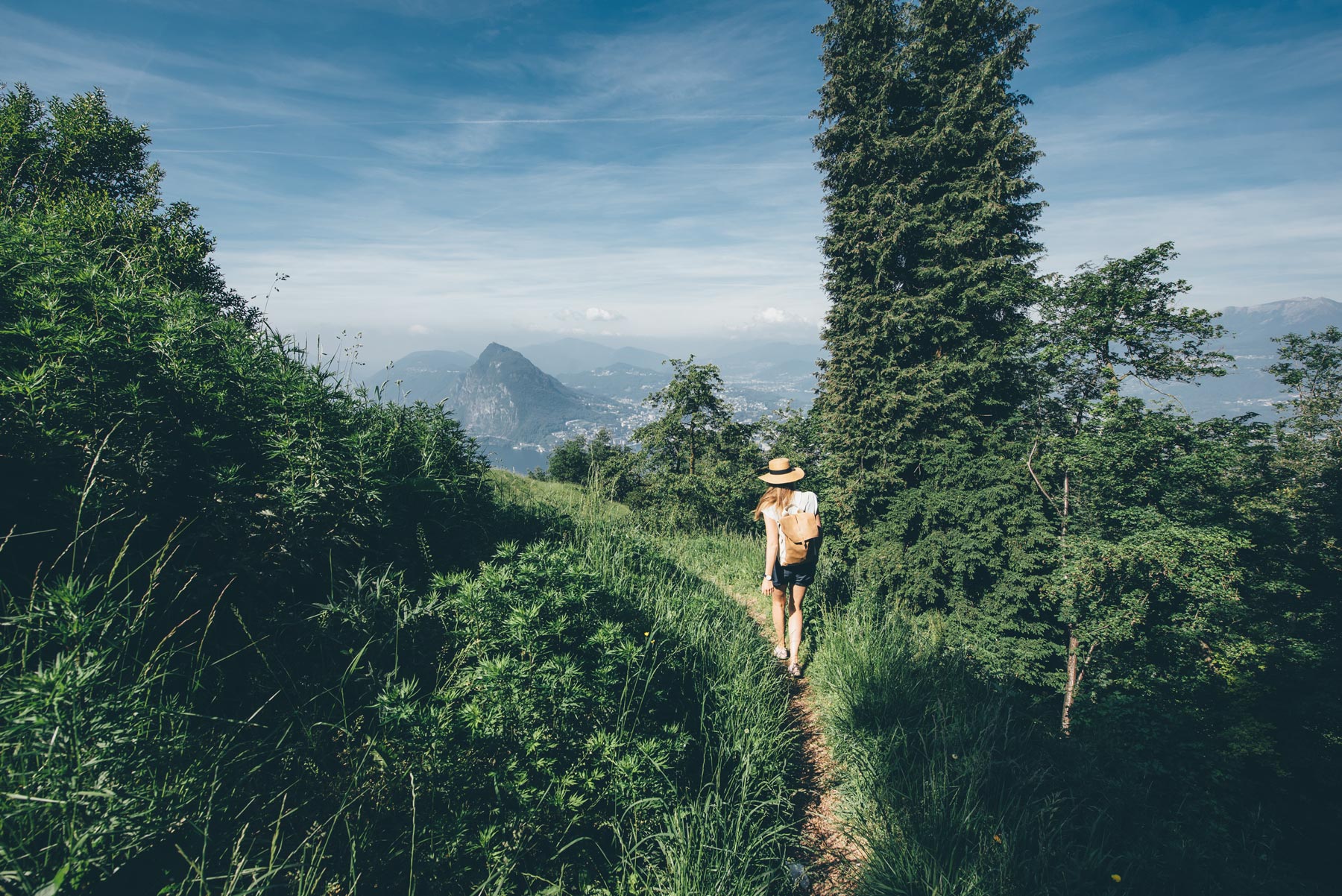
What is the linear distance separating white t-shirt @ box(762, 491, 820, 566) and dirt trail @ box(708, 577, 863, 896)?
143cm

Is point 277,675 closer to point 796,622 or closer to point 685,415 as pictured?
point 796,622

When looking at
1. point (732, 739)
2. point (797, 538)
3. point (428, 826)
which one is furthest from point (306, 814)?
point (797, 538)

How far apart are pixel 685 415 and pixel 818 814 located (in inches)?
533

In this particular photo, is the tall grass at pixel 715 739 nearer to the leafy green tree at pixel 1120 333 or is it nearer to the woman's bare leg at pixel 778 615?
the woman's bare leg at pixel 778 615

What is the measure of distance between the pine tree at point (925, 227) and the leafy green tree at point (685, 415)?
574 cm

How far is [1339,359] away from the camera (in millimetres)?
21766

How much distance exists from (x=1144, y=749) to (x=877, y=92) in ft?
73.2

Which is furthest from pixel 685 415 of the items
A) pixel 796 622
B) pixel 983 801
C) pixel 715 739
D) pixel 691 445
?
pixel 983 801

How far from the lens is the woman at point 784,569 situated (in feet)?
15.9

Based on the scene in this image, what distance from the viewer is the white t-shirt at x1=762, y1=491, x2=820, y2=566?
16.5ft

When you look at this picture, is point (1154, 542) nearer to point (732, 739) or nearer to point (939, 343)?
point (939, 343)

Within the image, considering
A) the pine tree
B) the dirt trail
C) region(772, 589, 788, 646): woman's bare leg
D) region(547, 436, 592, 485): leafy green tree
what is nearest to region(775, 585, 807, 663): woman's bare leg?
region(772, 589, 788, 646): woman's bare leg

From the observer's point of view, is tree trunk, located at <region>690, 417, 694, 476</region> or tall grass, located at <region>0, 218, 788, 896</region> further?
tree trunk, located at <region>690, 417, 694, 476</region>

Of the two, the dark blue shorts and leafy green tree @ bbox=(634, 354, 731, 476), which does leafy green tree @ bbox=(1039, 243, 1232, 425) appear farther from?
the dark blue shorts
